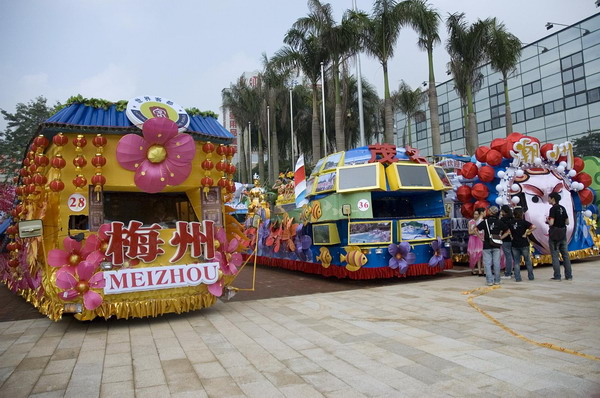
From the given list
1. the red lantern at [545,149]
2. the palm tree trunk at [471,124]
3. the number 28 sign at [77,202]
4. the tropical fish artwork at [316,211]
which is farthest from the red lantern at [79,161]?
the palm tree trunk at [471,124]

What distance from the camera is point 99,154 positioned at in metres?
6.12

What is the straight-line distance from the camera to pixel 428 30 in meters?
18.0

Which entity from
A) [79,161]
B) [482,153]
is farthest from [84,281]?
[482,153]

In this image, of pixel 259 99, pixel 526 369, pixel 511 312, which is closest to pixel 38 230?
pixel 526 369

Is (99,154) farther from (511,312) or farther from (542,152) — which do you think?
(542,152)

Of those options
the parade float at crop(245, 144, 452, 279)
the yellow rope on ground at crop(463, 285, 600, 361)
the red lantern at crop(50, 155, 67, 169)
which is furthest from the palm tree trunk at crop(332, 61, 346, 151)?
the red lantern at crop(50, 155, 67, 169)

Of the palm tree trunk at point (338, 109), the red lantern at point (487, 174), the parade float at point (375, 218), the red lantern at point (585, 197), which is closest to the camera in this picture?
the parade float at point (375, 218)

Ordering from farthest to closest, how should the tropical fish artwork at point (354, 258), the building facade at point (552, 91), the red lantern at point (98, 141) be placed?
the building facade at point (552, 91) < the tropical fish artwork at point (354, 258) < the red lantern at point (98, 141)

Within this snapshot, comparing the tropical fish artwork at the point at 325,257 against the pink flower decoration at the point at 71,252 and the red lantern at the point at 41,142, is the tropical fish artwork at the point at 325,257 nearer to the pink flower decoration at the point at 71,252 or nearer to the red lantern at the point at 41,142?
the pink flower decoration at the point at 71,252

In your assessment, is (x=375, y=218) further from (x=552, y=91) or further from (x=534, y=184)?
(x=552, y=91)

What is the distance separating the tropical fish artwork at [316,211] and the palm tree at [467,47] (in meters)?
12.2

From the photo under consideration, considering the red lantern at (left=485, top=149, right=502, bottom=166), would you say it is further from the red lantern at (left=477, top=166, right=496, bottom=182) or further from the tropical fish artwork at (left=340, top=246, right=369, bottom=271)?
the tropical fish artwork at (left=340, top=246, right=369, bottom=271)

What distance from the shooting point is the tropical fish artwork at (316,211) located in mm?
9883

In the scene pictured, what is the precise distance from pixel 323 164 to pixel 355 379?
754 centimetres
